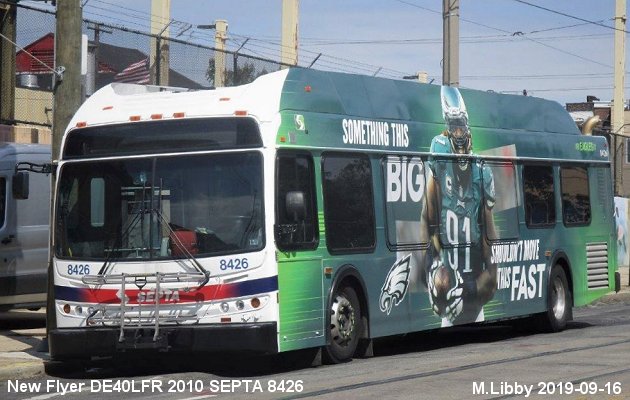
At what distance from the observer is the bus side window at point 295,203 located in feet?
42.0

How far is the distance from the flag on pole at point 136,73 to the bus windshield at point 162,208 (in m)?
7.92

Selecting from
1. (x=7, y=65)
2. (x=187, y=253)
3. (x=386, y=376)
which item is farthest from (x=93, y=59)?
(x=386, y=376)

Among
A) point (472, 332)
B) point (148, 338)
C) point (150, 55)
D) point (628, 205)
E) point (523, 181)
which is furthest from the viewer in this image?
point (628, 205)

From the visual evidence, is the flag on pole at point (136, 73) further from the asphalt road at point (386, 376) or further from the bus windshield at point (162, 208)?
the bus windshield at point (162, 208)

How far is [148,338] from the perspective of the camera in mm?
12695

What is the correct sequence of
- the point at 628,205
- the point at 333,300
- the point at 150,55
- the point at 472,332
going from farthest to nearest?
the point at 628,205
the point at 150,55
the point at 472,332
the point at 333,300

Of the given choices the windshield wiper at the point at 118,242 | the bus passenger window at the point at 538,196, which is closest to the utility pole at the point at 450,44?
the bus passenger window at the point at 538,196

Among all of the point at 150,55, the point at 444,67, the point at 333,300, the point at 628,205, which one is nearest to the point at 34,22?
the point at 150,55

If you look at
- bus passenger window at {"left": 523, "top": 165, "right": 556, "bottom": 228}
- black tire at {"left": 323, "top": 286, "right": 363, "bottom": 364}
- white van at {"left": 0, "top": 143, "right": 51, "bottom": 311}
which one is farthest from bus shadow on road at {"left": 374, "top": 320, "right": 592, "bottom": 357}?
white van at {"left": 0, "top": 143, "right": 51, "bottom": 311}

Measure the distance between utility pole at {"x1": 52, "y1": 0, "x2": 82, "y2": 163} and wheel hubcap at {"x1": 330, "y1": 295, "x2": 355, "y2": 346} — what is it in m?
3.80

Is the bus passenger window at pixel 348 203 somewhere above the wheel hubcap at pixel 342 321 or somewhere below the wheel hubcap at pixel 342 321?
above

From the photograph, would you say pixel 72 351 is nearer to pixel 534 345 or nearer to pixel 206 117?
pixel 206 117

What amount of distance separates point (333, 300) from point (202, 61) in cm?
929

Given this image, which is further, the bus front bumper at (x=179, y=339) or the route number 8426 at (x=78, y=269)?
the route number 8426 at (x=78, y=269)
